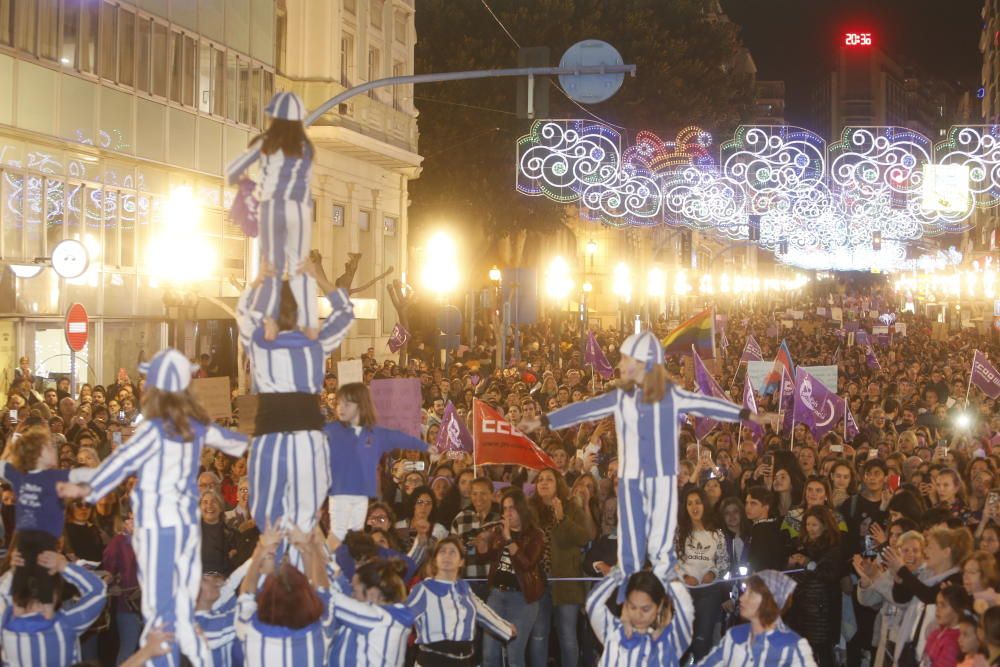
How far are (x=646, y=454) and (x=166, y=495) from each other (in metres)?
2.82

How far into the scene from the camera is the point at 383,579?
29.4 ft

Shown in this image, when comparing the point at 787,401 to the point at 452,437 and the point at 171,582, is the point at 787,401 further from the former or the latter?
the point at 171,582

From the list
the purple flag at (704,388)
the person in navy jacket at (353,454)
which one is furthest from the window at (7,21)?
the person in navy jacket at (353,454)

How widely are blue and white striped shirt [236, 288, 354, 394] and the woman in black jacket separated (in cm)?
463

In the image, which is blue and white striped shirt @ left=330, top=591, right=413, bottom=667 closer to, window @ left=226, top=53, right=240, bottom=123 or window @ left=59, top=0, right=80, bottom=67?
window @ left=59, top=0, right=80, bottom=67

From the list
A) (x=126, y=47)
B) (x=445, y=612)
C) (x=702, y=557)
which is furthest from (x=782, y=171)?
(x=445, y=612)

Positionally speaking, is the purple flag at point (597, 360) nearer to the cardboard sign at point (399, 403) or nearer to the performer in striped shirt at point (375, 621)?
the cardboard sign at point (399, 403)

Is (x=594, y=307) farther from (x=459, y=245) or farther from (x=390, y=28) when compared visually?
(x=390, y=28)

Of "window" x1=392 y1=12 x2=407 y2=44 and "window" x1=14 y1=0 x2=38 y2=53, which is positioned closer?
"window" x1=14 y1=0 x2=38 y2=53

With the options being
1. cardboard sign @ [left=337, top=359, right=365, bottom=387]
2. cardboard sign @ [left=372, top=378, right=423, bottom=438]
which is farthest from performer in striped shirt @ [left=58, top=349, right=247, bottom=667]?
cardboard sign @ [left=337, top=359, right=365, bottom=387]

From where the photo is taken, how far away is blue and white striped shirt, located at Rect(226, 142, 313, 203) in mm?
8367

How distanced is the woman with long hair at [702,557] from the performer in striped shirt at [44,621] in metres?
4.61

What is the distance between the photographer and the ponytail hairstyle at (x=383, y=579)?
352 inches

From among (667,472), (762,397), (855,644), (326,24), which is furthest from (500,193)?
(667,472)
